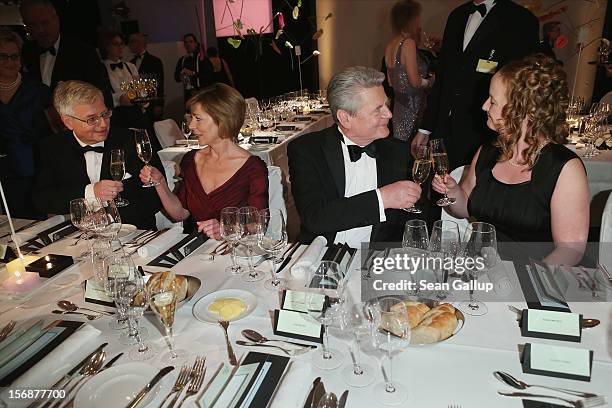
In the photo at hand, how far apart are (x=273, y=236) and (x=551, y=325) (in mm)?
1035

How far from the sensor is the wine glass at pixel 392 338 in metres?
1.18

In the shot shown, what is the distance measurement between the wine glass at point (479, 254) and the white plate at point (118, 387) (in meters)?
1.01

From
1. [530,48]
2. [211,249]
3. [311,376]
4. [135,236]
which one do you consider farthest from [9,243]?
[530,48]

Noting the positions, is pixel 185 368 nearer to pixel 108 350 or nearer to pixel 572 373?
pixel 108 350

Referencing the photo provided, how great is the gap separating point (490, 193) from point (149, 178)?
180cm

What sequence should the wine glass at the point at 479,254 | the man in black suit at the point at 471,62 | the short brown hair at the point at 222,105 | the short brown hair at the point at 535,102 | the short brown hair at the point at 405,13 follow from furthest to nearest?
the short brown hair at the point at 405,13 → the man in black suit at the point at 471,62 → the short brown hair at the point at 222,105 → the short brown hair at the point at 535,102 → the wine glass at the point at 479,254

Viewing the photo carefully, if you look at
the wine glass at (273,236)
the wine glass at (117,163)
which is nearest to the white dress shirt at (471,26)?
the wine glass at (273,236)

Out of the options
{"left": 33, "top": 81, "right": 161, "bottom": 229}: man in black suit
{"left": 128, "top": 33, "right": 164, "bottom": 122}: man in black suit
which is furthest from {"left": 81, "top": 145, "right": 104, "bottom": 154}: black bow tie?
{"left": 128, "top": 33, "right": 164, "bottom": 122}: man in black suit

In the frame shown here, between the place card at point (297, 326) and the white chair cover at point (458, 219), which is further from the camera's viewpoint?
the white chair cover at point (458, 219)

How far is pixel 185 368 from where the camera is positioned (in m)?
1.34

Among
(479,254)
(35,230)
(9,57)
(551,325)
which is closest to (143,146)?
(35,230)

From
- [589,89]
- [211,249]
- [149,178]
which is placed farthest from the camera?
[589,89]

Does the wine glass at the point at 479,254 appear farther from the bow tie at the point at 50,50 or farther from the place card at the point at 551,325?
the bow tie at the point at 50,50

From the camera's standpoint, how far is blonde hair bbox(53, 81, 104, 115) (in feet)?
8.69
